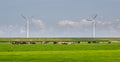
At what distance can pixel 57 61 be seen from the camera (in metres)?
37.9

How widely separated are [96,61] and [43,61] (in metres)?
5.24

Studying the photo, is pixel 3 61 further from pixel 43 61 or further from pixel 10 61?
pixel 43 61

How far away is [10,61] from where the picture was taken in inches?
1499

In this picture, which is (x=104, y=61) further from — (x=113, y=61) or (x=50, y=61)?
(x=50, y=61)

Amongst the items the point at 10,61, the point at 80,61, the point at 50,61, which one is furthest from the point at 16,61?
the point at 80,61

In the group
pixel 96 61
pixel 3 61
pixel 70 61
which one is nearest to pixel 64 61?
pixel 70 61

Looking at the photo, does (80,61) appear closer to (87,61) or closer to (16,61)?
(87,61)

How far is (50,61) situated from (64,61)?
139 cm

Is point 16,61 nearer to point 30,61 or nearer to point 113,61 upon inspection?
point 30,61

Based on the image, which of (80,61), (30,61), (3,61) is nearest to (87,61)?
(80,61)

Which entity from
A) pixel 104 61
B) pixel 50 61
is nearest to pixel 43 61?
pixel 50 61

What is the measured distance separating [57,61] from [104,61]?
4659 mm

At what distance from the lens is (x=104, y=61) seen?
37.8m

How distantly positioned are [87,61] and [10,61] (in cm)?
768
